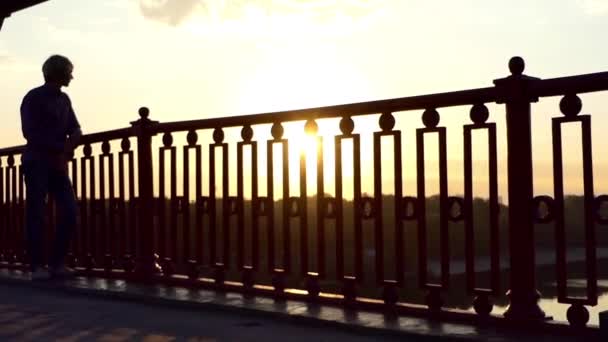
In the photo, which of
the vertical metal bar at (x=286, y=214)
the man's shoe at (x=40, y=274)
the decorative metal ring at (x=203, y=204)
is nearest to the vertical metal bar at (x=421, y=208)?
the vertical metal bar at (x=286, y=214)

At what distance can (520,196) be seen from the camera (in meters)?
4.03

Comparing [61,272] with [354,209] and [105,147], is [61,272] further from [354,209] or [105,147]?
[354,209]

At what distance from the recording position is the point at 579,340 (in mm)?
3631

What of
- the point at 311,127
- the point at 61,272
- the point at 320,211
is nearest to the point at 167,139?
the point at 61,272

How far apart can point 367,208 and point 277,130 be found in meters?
0.95

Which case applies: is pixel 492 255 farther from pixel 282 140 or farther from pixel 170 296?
pixel 170 296

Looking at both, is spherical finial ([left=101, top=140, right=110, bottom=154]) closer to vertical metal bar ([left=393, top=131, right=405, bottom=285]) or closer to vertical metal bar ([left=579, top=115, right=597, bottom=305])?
vertical metal bar ([left=393, top=131, right=405, bottom=285])

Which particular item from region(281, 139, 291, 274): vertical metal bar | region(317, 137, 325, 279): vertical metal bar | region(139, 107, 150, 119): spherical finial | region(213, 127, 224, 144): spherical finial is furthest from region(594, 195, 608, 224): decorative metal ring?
region(139, 107, 150, 119): spherical finial

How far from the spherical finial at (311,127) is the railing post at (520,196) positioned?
4.51 ft

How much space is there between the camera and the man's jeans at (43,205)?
6.67 metres

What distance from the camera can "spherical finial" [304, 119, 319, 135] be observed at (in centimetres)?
514

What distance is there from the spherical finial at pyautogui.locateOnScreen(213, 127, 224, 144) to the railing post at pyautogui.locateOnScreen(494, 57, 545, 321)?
2.28 metres

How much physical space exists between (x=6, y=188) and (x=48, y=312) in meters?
4.19

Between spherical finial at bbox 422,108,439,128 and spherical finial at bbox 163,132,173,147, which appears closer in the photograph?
spherical finial at bbox 422,108,439,128
